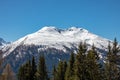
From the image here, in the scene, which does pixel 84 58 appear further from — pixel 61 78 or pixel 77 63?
pixel 61 78

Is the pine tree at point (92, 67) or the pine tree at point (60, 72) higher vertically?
the pine tree at point (60, 72)

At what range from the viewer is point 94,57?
40000 mm

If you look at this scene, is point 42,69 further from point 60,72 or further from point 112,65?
point 112,65

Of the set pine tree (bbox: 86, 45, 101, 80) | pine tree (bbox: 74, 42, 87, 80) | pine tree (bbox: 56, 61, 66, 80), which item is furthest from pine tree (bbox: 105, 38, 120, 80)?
pine tree (bbox: 56, 61, 66, 80)

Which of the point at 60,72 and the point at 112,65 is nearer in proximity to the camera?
the point at 112,65

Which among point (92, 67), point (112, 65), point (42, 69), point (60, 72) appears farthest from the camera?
point (42, 69)

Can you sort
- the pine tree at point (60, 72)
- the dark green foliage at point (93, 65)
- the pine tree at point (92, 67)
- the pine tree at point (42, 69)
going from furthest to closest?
1. the pine tree at point (42, 69)
2. the pine tree at point (60, 72)
3. the dark green foliage at point (93, 65)
4. the pine tree at point (92, 67)

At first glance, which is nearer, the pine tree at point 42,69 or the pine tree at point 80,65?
the pine tree at point 80,65

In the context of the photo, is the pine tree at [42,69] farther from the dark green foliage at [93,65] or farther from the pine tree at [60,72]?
the dark green foliage at [93,65]

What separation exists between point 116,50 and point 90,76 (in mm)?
5745

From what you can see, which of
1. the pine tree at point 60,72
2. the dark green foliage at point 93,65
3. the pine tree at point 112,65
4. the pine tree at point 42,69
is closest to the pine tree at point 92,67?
the dark green foliage at point 93,65

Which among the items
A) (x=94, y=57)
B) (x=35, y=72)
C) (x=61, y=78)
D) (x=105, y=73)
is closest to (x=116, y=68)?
(x=105, y=73)

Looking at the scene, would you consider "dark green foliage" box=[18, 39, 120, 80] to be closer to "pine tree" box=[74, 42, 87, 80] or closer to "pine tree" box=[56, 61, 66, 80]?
"pine tree" box=[74, 42, 87, 80]

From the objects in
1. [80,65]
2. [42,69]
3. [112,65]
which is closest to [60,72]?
[42,69]
